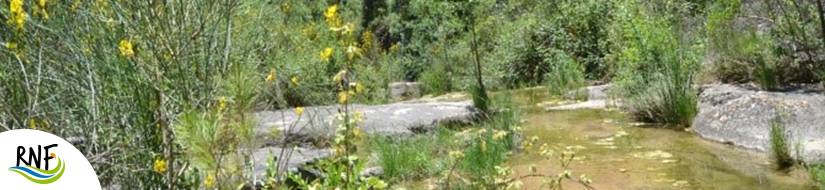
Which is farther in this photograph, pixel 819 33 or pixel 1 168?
pixel 819 33

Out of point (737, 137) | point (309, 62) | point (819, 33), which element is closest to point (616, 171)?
point (737, 137)

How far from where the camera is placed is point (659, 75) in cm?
578

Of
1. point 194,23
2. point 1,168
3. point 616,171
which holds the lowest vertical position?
point 616,171

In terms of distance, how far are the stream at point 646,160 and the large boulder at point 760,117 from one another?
116mm

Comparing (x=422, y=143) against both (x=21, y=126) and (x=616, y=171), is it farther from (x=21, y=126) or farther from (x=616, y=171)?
(x=21, y=126)

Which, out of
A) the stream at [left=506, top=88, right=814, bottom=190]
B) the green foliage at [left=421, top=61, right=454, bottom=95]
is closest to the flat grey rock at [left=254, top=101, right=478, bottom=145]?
the stream at [left=506, top=88, right=814, bottom=190]

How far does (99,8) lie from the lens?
8.26 ft

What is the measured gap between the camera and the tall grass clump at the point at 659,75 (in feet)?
18.4

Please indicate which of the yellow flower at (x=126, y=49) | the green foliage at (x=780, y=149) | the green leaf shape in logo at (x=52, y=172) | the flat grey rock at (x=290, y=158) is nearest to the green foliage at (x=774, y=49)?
the green foliage at (x=780, y=149)

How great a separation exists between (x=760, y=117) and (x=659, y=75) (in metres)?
0.92

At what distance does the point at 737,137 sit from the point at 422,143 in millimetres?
1886

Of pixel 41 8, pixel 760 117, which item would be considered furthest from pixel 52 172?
pixel 760 117

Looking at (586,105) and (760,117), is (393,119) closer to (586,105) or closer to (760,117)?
(586,105)

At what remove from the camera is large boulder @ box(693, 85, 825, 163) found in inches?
178
